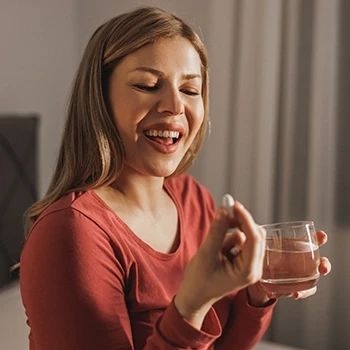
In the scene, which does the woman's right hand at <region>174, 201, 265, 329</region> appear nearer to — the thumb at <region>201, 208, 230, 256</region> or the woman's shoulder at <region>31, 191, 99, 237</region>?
the thumb at <region>201, 208, 230, 256</region>

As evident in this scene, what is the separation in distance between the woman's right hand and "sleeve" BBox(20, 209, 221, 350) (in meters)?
0.16

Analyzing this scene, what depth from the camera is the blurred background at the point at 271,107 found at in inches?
90.9

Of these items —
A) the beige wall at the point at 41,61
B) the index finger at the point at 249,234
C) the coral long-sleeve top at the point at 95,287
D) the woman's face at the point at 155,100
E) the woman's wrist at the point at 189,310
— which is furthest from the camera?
the beige wall at the point at 41,61

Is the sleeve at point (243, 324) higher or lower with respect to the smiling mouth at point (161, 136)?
lower

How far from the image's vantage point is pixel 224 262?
0.89m

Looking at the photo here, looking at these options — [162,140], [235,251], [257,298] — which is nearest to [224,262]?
[235,251]

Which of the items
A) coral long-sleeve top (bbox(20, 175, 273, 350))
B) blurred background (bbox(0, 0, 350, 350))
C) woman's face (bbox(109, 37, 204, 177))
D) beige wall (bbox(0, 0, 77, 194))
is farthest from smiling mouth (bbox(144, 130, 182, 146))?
beige wall (bbox(0, 0, 77, 194))

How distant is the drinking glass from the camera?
1129mm

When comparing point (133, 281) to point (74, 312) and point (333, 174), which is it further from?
point (333, 174)

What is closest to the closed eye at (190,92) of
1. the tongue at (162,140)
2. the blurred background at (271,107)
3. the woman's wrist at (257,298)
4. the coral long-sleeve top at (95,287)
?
the tongue at (162,140)

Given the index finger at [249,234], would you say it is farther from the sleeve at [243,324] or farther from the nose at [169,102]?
the sleeve at [243,324]

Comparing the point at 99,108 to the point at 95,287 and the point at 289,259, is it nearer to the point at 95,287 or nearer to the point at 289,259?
the point at 95,287

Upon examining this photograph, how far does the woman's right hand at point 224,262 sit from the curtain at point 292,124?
1517 millimetres

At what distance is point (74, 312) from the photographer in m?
1.07
